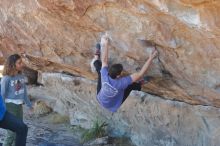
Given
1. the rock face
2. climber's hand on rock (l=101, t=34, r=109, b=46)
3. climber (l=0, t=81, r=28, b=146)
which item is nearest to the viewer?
the rock face

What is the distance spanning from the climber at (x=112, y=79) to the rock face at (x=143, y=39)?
148mm

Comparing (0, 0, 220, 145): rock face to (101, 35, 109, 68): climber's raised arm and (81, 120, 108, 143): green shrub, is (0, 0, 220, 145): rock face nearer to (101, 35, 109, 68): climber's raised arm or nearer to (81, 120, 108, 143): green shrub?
(101, 35, 109, 68): climber's raised arm

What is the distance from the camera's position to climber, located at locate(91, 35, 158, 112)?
6043 mm

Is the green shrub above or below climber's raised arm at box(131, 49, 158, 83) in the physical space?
below

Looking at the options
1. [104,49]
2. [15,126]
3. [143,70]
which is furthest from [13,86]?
[143,70]

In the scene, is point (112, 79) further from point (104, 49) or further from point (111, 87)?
point (104, 49)

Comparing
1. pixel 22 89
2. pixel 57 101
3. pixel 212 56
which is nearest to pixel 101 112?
pixel 57 101

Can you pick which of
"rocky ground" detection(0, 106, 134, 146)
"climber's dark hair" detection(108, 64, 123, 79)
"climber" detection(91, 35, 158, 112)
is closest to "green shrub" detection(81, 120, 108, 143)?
"rocky ground" detection(0, 106, 134, 146)

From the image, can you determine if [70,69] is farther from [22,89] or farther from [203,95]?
[203,95]

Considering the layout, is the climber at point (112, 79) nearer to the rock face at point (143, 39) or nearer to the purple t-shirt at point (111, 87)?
the purple t-shirt at point (111, 87)

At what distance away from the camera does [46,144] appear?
25.6 feet

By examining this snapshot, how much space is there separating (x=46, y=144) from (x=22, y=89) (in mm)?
1612

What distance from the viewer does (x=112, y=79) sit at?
239 inches

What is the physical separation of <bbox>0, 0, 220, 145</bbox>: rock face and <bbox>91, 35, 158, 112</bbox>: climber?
0.15 m
